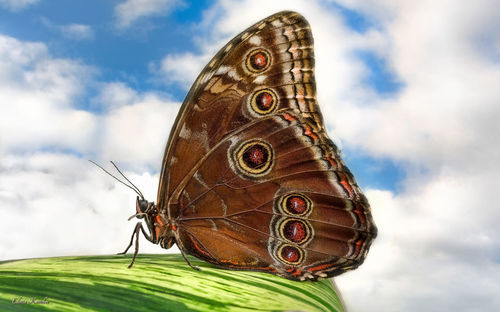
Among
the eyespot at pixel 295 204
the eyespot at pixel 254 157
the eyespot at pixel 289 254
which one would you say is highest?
the eyespot at pixel 254 157

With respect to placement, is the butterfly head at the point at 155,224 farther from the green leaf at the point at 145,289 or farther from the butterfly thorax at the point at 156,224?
the green leaf at the point at 145,289

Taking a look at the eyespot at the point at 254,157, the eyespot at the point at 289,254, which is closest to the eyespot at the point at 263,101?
the eyespot at the point at 254,157

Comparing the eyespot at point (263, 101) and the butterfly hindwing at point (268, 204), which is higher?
the eyespot at point (263, 101)

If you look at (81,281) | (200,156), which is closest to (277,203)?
(200,156)

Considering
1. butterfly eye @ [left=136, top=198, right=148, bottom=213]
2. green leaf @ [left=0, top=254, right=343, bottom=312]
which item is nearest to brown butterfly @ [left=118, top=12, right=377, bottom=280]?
butterfly eye @ [left=136, top=198, right=148, bottom=213]

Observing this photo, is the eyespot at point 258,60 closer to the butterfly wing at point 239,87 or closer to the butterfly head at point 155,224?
the butterfly wing at point 239,87

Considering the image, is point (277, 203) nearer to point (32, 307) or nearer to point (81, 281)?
point (81, 281)

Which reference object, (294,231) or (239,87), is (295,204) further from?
(239,87)

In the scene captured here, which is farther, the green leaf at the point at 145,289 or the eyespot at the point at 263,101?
the eyespot at the point at 263,101
